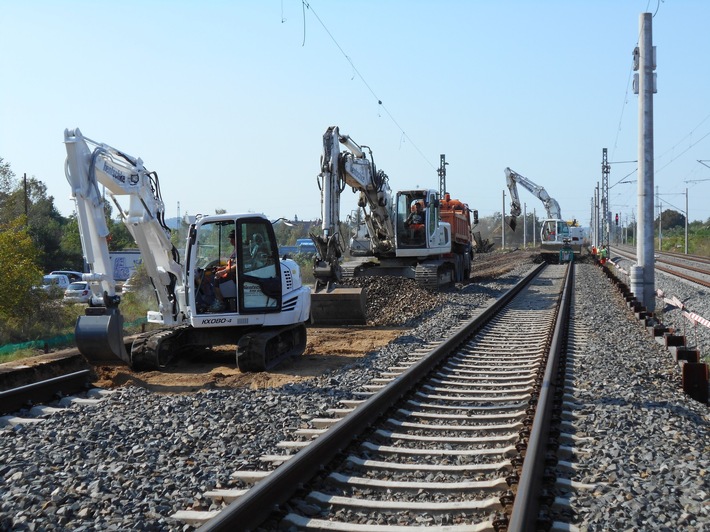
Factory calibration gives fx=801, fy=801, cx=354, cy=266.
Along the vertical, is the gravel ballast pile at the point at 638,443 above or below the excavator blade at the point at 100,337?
below

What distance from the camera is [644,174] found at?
19.6 metres

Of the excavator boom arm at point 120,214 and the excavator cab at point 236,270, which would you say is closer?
the excavator boom arm at point 120,214

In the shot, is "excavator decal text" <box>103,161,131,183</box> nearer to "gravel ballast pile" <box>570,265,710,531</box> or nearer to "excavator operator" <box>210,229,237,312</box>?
"excavator operator" <box>210,229,237,312</box>

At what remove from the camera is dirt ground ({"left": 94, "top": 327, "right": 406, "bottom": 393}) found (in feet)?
36.1

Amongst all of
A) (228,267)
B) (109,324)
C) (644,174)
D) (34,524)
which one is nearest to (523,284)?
(644,174)

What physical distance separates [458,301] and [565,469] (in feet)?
53.4

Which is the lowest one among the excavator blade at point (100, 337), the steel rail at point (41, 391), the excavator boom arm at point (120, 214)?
the steel rail at point (41, 391)

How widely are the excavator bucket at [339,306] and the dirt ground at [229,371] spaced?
2.01 m

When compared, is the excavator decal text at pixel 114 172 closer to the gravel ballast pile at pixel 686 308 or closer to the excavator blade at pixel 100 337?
the excavator blade at pixel 100 337

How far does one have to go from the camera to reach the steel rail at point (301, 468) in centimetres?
500

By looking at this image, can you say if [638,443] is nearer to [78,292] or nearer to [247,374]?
[247,374]

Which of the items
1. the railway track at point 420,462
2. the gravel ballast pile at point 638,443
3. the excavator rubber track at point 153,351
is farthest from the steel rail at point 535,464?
the excavator rubber track at point 153,351

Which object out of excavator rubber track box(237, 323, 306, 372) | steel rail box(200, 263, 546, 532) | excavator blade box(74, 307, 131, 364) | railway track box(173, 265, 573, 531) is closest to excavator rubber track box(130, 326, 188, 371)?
excavator rubber track box(237, 323, 306, 372)

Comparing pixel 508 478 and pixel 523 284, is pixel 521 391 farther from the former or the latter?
pixel 523 284
